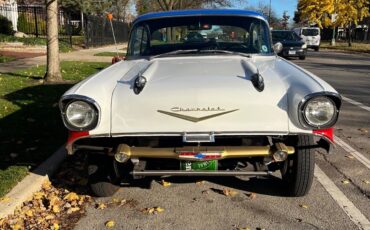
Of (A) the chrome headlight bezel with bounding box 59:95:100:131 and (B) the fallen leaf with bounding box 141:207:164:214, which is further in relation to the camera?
(B) the fallen leaf with bounding box 141:207:164:214

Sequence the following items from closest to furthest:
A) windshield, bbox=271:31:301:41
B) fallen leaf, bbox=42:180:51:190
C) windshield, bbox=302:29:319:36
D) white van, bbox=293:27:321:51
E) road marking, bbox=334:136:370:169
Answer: fallen leaf, bbox=42:180:51:190, road marking, bbox=334:136:370:169, windshield, bbox=271:31:301:41, white van, bbox=293:27:321:51, windshield, bbox=302:29:319:36

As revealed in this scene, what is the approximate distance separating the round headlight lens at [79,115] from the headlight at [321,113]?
1665mm

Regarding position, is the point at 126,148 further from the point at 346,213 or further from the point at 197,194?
the point at 346,213

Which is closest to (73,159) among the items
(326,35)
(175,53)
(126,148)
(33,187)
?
(33,187)

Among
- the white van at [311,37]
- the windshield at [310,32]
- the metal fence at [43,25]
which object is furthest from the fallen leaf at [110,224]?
the windshield at [310,32]

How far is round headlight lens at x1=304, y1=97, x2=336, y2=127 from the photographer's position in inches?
145

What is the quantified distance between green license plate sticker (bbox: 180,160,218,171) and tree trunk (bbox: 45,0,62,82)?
803 cm

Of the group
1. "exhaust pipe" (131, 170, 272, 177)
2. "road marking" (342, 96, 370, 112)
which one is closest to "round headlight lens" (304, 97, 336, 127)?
"exhaust pipe" (131, 170, 272, 177)

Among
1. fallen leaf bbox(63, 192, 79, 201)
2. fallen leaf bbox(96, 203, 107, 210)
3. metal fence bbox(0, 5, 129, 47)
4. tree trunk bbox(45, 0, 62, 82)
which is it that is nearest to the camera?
fallen leaf bbox(96, 203, 107, 210)

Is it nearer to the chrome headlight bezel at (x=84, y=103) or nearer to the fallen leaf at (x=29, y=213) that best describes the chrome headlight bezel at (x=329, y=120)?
the chrome headlight bezel at (x=84, y=103)

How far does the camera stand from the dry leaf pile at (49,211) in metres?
3.94

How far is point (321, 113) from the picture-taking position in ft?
12.1

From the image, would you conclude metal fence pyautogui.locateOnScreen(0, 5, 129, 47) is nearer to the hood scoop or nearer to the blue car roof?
the blue car roof

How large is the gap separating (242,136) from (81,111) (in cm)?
129
